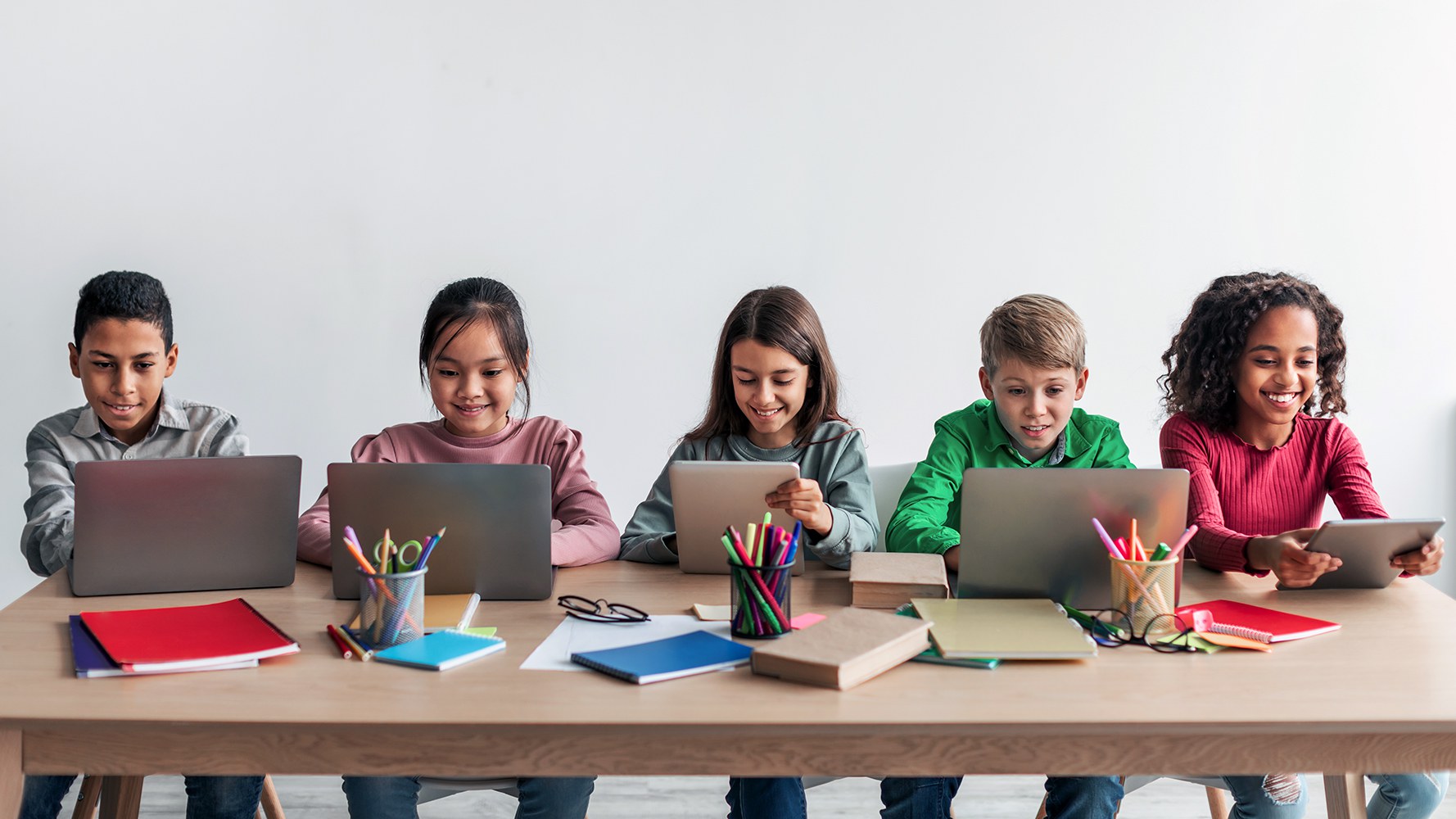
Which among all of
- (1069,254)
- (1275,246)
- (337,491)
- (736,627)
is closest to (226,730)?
(337,491)

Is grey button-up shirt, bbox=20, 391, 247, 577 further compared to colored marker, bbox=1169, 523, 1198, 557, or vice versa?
grey button-up shirt, bbox=20, 391, 247, 577

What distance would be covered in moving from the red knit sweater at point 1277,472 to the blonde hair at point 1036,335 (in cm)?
Answer: 25

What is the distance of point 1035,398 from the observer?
5.72 feet

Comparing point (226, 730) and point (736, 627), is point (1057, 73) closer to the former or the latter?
point (736, 627)

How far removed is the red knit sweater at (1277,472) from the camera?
1781 mm

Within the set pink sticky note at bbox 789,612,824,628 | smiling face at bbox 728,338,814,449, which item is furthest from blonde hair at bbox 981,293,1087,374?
pink sticky note at bbox 789,612,824,628

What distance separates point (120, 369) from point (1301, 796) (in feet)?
6.62

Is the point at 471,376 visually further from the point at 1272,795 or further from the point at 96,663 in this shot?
the point at 1272,795

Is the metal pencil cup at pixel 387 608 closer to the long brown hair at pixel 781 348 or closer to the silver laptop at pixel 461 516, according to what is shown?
the silver laptop at pixel 461 516

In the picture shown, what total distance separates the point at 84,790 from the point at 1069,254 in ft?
7.93

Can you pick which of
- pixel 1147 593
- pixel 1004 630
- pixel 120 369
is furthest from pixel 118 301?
pixel 1147 593

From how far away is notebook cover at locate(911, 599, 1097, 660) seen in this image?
115 cm

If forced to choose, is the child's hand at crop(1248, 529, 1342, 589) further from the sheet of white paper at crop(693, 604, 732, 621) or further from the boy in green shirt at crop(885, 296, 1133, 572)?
the sheet of white paper at crop(693, 604, 732, 621)

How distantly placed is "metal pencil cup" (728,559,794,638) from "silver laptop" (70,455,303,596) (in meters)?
0.61
